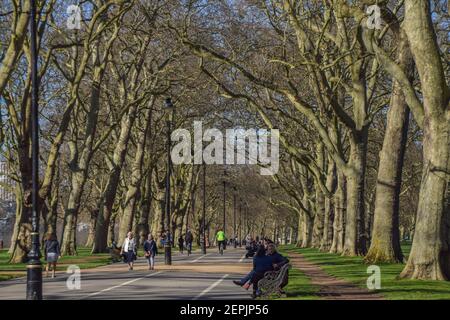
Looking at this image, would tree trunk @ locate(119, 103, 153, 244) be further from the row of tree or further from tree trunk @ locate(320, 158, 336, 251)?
tree trunk @ locate(320, 158, 336, 251)

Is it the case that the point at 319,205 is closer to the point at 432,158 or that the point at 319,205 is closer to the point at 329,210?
the point at 329,210

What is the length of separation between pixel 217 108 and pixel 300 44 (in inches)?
776

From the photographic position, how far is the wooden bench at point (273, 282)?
73.1ft

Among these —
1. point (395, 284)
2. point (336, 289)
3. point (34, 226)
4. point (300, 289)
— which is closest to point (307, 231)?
point (336, 289)

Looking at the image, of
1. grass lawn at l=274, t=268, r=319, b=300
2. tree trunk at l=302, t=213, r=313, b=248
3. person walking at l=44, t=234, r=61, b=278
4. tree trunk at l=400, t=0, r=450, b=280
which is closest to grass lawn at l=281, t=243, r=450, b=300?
tree trunk at l=400, t=0, r=450, b=280

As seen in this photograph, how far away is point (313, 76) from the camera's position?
4047 centimetres

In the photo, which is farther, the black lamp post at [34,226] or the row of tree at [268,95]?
the row of tree at [268,95]

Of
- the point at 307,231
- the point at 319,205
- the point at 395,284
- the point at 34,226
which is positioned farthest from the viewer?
the point at 307,231

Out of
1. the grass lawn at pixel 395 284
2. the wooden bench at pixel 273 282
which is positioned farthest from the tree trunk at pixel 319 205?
the wooden bench at pixel 273 282

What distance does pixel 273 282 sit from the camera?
22.4 metres

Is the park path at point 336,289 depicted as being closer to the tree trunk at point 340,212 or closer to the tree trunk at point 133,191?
the tree trunk at point 340,212

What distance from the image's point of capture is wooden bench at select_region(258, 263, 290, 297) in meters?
22.3
